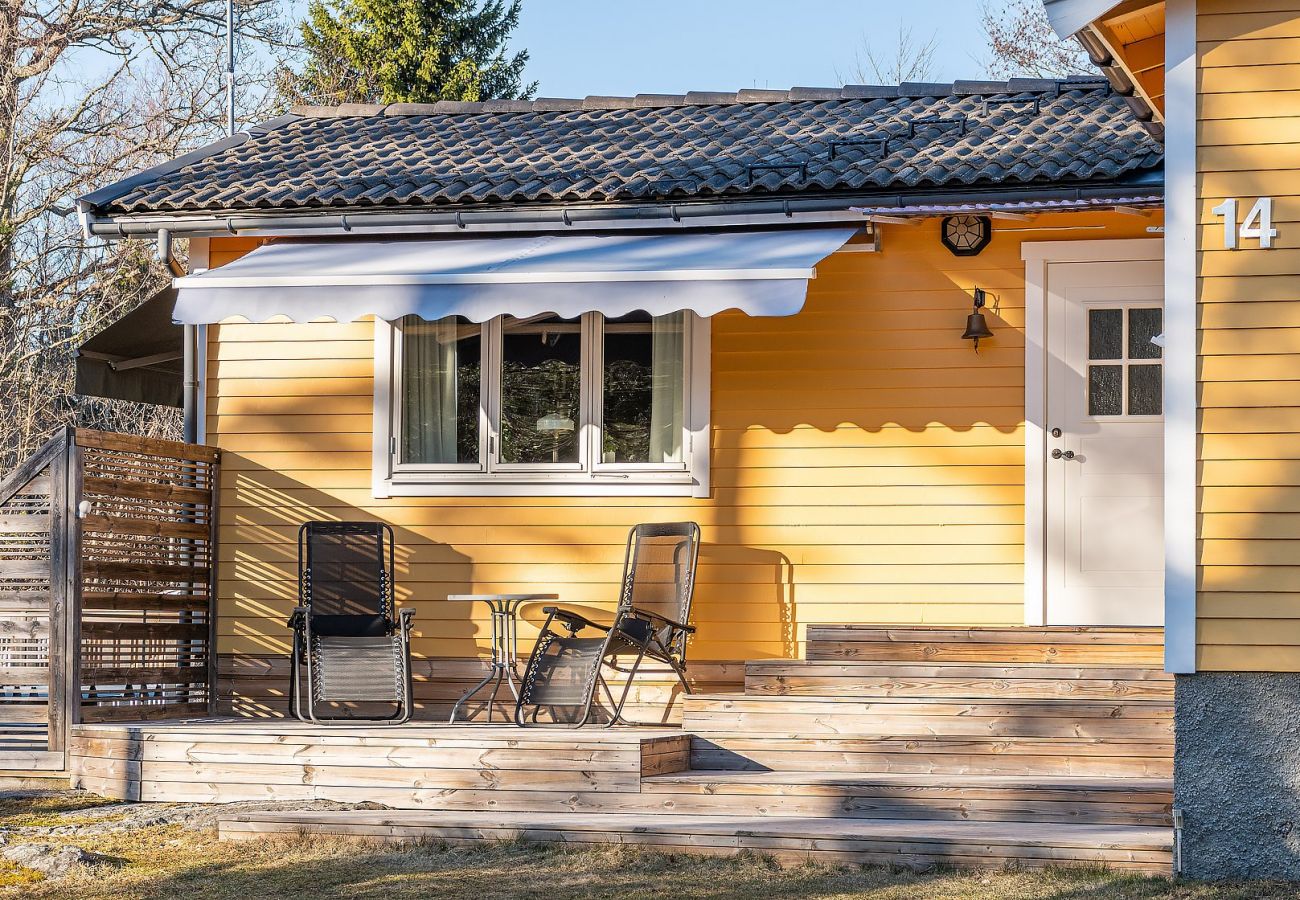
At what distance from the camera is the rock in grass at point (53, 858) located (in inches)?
259

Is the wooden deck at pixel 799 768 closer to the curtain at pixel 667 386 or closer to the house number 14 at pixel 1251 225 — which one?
the curtain at pixel 667 386

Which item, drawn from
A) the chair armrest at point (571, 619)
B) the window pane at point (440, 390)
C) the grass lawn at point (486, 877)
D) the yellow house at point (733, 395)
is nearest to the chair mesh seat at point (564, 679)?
the chair armrest at point (571, 619)

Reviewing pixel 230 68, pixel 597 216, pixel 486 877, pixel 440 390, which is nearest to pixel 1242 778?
pixel 486 877

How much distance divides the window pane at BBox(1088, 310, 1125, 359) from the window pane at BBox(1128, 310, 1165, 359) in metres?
0.05

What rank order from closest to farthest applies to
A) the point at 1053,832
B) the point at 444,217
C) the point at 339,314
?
the point at 1053,832 → the point at 339,314 → the point at 444,217

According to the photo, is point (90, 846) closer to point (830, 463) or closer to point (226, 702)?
point (226, 702)

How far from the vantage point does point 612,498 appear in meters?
9.60

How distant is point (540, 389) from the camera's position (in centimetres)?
982

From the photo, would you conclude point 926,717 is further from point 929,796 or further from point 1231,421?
point 1231,421

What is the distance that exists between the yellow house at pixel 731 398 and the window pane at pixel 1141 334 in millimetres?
19

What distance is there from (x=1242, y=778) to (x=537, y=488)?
15.8 feet

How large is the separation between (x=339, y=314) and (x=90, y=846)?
312 cm

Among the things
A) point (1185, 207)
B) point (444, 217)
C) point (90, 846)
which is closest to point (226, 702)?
point (90, 846)

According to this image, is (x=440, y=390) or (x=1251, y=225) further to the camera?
(x=440, y=390)
